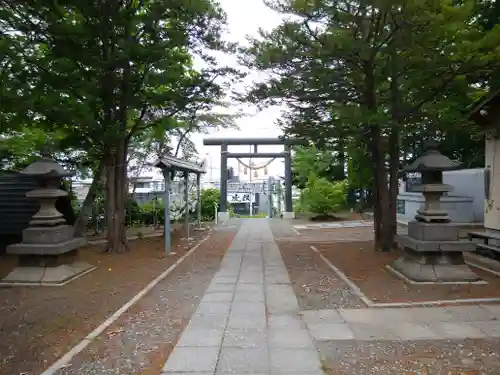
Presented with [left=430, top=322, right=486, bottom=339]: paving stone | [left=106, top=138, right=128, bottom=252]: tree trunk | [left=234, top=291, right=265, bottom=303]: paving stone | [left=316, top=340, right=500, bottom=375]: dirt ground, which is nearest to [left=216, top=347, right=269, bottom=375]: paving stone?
[left=316, top=340, right=500, bottom=375]: dirt ground

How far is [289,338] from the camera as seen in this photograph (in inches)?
171

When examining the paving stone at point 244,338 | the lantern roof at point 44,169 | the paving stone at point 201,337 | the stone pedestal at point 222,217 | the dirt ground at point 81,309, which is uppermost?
the lantern roof at point 44,169

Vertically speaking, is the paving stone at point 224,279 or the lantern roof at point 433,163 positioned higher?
the lantern roof at point 433,163

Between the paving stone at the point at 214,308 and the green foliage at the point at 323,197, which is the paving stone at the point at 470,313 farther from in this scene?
the green foliage at the point at 323,197

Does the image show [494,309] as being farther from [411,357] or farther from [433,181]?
[433,181]

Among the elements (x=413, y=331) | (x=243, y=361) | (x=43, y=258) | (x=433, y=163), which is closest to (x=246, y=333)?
(x=243, y=361)

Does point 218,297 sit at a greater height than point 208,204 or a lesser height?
lesser

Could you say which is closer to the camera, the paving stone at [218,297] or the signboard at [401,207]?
the paving stone at [218,297]

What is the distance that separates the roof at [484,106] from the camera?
9.12 meters

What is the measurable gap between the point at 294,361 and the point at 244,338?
74 cm

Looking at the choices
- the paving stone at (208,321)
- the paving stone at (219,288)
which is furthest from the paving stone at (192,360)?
the paving stone at (219,288)

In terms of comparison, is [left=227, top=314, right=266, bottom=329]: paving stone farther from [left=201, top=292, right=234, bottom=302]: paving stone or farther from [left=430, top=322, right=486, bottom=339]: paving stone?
[left=430, top=322, right=486, bottom=339]: paving stone

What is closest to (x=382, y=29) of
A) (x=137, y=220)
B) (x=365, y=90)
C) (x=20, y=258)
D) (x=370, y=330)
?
(x=365, y=90)

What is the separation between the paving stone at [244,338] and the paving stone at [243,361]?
10 cm
